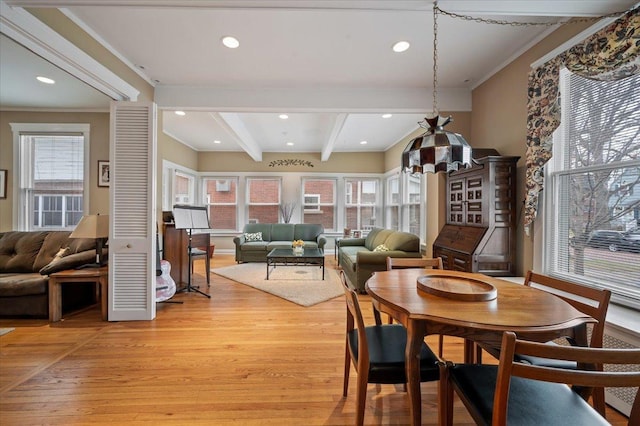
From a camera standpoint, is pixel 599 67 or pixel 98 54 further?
pixel 98 54

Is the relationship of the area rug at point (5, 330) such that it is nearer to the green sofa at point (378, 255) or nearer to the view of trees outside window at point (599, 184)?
the green sofa at point (378, 255)

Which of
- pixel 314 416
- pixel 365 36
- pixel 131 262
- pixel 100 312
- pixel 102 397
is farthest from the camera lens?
pixel 100 312

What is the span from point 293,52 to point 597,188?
2886 millimetres

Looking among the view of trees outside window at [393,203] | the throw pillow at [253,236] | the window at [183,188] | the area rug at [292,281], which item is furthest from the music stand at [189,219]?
the view of trees outside window at [393,203]

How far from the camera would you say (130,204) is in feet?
9.30

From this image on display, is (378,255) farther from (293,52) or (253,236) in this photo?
(253,236)

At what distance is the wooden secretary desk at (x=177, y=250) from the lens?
3666mm

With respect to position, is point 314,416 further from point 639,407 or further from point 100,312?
point 100,312

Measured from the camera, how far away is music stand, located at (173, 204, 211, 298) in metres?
3.54

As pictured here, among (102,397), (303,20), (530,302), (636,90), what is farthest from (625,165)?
(102,397)

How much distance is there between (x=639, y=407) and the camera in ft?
2.95

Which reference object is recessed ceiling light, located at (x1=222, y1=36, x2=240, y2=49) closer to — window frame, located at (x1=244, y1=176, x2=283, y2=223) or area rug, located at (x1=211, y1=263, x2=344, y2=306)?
area rug, located at (x1=211, y1=263, x2=344, y2=306)

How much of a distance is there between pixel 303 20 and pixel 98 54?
2000mm

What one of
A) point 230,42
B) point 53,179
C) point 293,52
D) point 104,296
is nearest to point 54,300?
point 104,296
